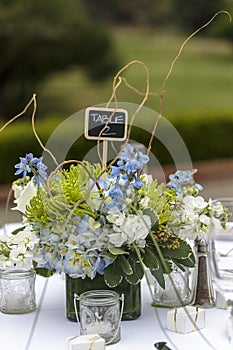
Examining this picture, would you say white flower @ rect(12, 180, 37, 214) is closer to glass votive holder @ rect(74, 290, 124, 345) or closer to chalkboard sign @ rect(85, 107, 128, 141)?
chalkboard sign @ rect(85, 107, 128, 141)

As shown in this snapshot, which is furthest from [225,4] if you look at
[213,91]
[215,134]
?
[215,134]

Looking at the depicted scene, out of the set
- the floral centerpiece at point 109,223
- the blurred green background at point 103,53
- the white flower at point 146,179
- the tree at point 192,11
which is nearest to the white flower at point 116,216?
the floral centerpiece at point 109,223

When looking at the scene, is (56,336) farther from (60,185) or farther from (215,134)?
(215,134)

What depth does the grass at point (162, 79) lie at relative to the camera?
40.4 ft

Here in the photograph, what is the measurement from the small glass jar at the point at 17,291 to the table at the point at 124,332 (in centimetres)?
2

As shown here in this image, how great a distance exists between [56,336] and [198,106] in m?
11.7

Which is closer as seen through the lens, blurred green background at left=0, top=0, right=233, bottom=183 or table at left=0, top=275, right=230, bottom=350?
table at left=0, top=275, right=230, bottom=350

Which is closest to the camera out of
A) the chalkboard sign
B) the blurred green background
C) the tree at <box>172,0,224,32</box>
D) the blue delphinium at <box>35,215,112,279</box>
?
the blue delphinium at <box>35,215,112,279</box>

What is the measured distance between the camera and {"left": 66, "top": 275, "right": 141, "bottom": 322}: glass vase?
56.6 inches

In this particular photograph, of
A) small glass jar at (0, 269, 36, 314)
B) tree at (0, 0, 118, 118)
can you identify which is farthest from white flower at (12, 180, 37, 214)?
tree at (0, 0, 118, 118)

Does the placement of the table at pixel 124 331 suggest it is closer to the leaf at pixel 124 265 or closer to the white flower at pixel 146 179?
the leaf at pixel 124 265

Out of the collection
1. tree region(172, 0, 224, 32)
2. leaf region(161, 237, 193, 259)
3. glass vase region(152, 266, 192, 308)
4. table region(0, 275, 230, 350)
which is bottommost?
table region(0, 275, 230, 350)

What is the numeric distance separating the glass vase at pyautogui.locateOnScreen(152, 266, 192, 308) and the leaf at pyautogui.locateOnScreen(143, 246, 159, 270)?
0.13 meters

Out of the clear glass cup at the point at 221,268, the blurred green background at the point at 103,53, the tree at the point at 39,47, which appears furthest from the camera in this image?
the blurred green background at the point at 103,53
